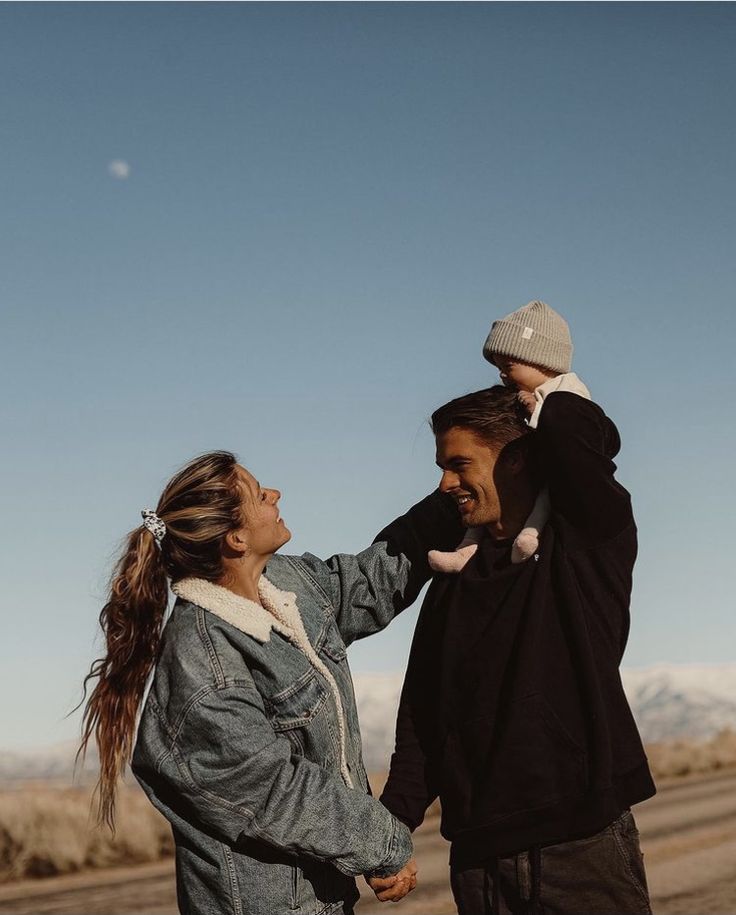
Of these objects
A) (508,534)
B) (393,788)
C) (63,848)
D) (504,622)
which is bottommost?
(63,848)

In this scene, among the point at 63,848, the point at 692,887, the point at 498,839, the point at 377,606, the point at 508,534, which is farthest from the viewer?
the point at 63,848

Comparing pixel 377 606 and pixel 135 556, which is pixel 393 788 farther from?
pixel 135 556

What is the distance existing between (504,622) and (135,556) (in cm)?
117

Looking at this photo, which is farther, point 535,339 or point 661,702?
point 661,702

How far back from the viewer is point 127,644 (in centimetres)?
379

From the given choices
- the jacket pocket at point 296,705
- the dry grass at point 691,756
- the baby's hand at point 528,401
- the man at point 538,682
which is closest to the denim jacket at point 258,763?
the jacket pocket at point 296,705

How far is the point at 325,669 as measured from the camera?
3.91m

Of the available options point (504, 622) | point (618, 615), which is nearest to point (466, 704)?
point (504, 622)

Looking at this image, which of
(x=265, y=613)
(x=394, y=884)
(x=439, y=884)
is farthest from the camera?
(x=439, y=884)

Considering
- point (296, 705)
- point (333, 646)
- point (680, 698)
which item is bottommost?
point (680, 698)

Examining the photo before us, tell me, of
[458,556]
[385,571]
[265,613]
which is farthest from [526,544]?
[265,613]

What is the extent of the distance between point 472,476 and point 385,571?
0.60 metres

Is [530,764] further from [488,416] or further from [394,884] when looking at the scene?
[488,416]

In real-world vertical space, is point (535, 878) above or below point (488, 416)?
below
